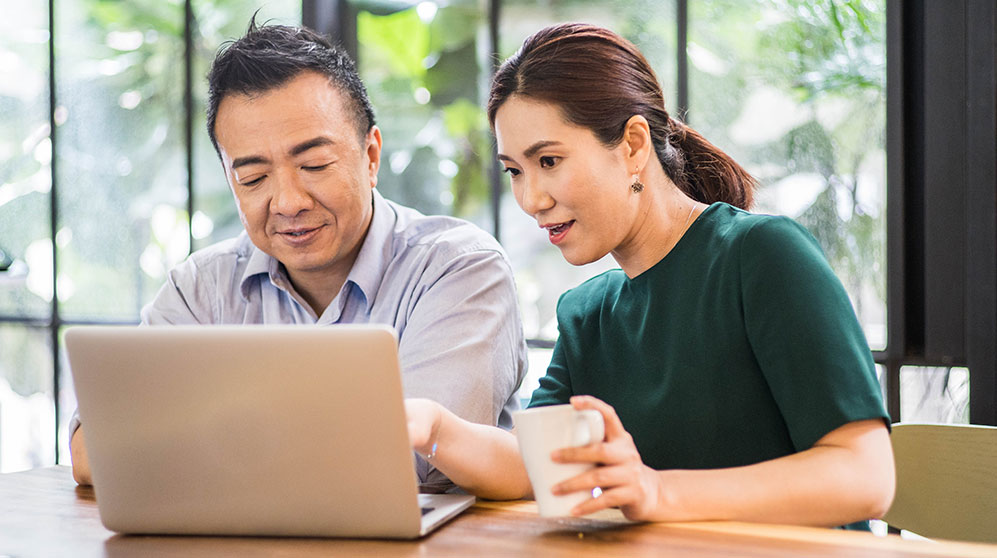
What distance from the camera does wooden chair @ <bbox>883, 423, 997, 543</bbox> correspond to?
1377mm

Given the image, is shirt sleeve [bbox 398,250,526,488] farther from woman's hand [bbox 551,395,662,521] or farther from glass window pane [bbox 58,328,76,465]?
glass window pane [bbox 58,328,76,465]

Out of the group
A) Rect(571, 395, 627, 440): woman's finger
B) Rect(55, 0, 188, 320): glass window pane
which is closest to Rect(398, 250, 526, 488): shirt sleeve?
Rect(571, 395, 627, 440): woman's finger

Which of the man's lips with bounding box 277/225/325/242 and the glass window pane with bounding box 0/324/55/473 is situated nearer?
the man's lips with bounding box 277/225/325/242

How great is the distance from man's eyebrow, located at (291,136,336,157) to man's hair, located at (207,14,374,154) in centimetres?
11

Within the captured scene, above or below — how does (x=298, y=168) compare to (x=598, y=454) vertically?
above

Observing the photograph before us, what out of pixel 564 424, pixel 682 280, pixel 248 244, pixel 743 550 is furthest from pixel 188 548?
pixel 248 244

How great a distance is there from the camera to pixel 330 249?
165 cm

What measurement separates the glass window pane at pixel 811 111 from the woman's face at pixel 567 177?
0.91 m

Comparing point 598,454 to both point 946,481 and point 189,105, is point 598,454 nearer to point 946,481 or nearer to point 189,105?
point 946,481

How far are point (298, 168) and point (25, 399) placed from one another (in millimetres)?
2062

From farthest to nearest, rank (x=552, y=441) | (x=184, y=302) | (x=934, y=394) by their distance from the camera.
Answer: (x=934, y=394), (x=184, y=302), (x=552, y=441)

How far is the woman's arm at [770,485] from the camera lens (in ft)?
3.27

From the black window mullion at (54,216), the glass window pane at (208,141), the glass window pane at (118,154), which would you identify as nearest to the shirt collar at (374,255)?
the glass window pane at (208,141)

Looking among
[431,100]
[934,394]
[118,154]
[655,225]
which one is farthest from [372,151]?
[118,154]
